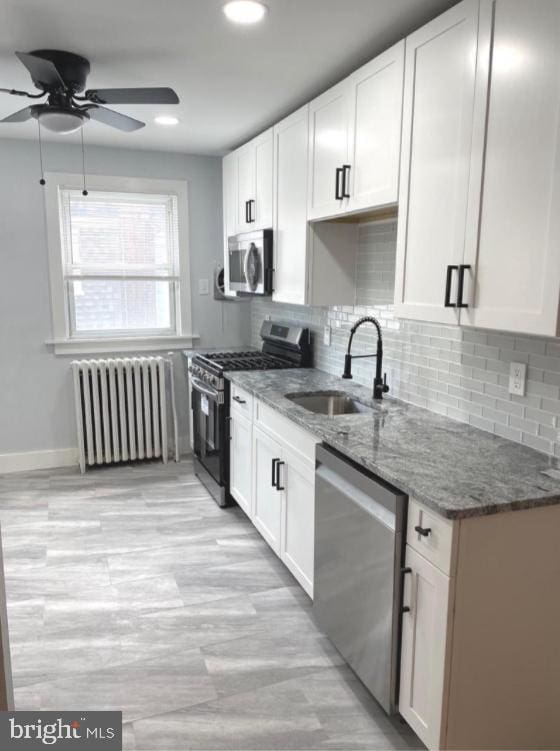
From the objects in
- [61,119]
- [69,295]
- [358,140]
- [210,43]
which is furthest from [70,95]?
[69,295]

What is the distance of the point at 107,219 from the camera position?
171 inches

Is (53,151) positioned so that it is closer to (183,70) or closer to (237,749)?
(183,70)

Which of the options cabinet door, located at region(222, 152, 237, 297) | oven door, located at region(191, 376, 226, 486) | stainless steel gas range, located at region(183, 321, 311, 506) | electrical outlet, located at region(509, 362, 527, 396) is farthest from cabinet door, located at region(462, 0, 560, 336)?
cabinet door, located at region(222, 152, 237, 297)

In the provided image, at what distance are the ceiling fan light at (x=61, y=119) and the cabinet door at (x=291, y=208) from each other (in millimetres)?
1092

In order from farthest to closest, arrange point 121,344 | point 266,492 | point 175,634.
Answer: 1. point 121,344
2. point 266,492
3. point 175,634

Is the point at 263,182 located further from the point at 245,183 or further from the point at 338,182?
the point at 338,182

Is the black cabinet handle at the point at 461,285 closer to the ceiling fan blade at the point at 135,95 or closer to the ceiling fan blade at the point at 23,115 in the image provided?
the ceiling fan blade at the point at 135,95

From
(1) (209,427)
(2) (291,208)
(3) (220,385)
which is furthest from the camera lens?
(1) (209,427)

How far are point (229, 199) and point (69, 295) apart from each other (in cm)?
146

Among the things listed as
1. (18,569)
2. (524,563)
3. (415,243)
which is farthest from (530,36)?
(18,569)

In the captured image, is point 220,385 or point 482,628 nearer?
point 482,628

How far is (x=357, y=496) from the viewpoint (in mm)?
1890

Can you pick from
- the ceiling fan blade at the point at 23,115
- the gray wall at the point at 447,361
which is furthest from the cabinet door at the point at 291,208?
the ceiling fan blade at the point at 23,115

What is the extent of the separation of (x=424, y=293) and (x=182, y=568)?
190 cm
